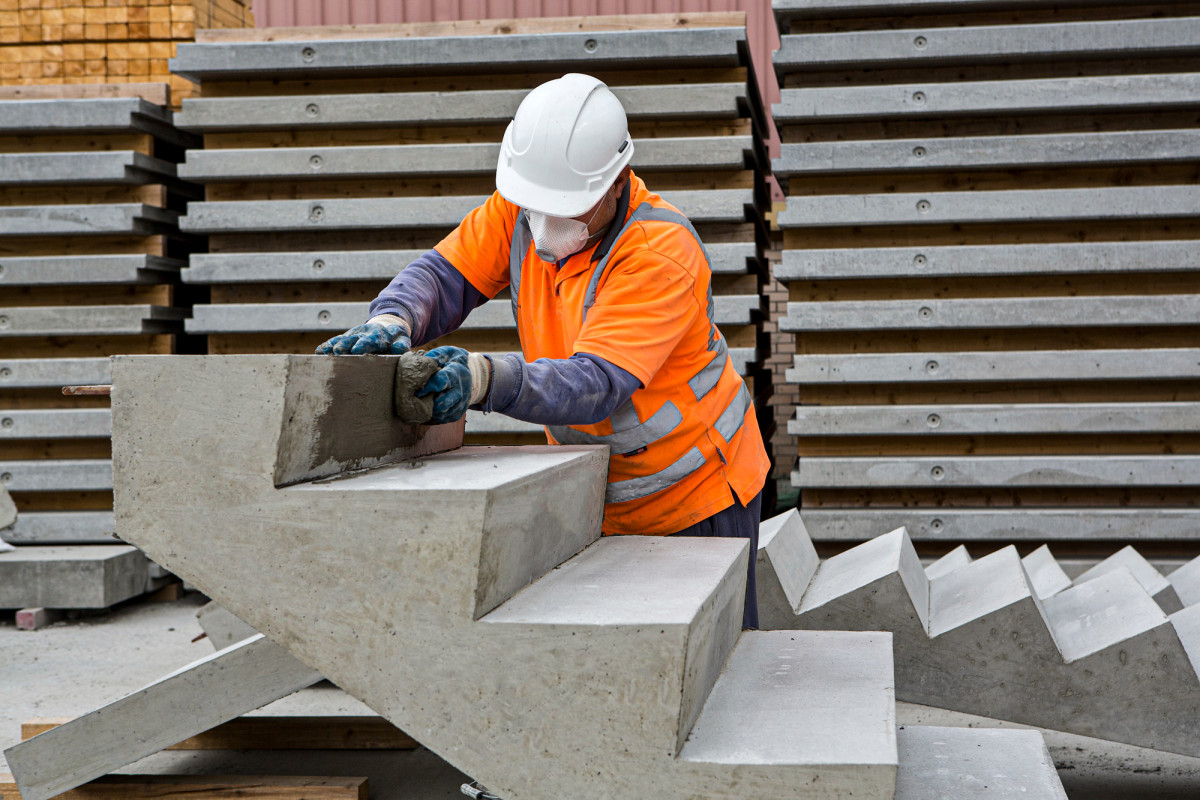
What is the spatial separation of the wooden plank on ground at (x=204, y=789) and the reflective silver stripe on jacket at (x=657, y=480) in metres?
1.32

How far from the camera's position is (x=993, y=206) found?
16.6ft

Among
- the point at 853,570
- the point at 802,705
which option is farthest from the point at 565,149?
the point at 853,570

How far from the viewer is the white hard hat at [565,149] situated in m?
2.42

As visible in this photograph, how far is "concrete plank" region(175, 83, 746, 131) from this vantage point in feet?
17.4

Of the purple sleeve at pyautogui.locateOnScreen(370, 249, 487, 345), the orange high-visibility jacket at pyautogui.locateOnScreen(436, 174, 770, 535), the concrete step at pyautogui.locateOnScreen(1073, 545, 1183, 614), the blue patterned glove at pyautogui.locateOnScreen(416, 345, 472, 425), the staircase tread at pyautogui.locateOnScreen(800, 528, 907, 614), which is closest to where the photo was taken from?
the blue patterned glove at pyautogui.locateOnScreen(416, 345, 472, 425)

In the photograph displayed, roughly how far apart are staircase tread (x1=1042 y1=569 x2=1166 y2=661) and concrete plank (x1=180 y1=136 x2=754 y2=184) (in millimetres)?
2683

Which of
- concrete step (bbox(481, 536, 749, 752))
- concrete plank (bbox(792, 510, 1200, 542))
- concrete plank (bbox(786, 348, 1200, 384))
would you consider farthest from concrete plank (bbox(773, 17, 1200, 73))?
concrete step (bbox(481, 536, 749, 752))

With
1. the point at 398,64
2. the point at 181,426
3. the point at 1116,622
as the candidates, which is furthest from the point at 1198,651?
the point at 398,64

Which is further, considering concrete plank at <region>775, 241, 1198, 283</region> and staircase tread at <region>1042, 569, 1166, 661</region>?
concrete plank at <region>775, 241, 1198, 283</region>

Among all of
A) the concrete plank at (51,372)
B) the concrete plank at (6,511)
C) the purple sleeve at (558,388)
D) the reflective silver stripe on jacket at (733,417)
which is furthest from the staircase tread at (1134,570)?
the concrete plank at (6,511)

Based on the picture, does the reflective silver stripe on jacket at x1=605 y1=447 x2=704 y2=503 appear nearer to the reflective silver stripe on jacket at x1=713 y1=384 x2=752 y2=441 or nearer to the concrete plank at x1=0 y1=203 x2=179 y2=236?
the reflective silver stripe on jacket at x1=713 y1=384 x2=752 y2=441

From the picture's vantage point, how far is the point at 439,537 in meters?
1.74

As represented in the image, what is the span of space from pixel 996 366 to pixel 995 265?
0.50m

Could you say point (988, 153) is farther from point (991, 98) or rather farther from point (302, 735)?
point (302, 735)
